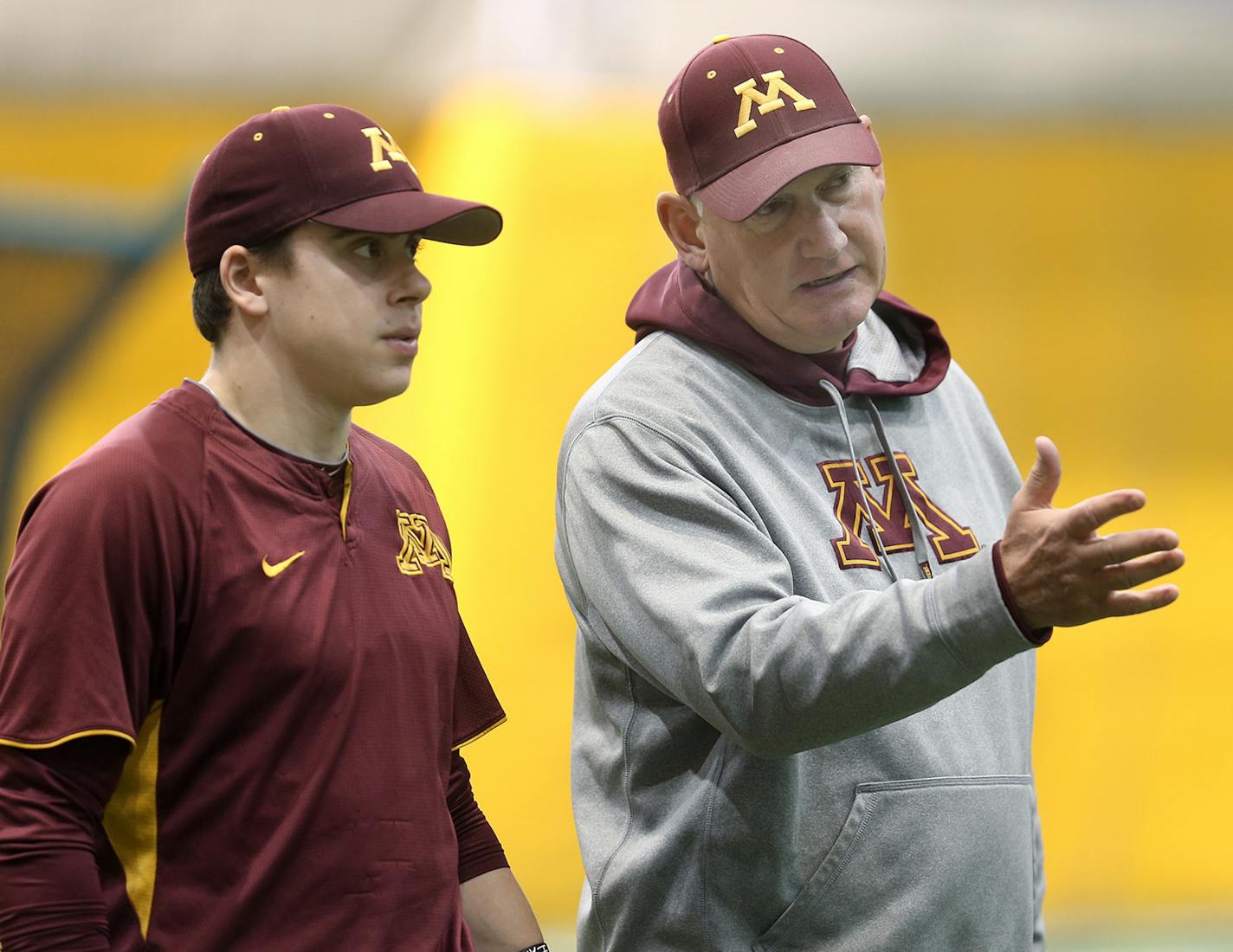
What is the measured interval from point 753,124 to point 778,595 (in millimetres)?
472

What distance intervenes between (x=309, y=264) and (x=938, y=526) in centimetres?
65

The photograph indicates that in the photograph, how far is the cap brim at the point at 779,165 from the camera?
141 centimetres

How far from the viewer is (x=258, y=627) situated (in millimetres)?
1200

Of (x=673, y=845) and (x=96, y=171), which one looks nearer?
(x=673, y=845)

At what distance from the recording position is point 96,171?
3141 mm

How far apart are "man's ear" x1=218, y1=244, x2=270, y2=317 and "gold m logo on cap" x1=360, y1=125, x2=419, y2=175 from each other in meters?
0.14

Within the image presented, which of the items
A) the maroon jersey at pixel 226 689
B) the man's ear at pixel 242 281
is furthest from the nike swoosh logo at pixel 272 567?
the man's ear at pixel 242 281

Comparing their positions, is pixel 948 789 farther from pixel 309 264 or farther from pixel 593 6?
pixel 593 6

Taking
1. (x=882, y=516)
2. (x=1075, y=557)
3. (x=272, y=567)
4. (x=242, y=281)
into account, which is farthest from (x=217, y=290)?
(x=1075, y=557)

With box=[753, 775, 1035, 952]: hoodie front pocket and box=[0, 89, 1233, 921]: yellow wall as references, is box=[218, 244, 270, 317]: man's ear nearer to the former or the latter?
box=[753, 775, 1035, 952]: hoodie front pocket

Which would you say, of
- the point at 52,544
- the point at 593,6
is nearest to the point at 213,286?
the point at 52,544

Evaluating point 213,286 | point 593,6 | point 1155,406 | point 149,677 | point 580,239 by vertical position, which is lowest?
point 149,677

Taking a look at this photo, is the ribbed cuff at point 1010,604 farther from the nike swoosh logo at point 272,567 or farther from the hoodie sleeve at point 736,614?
the nike swoosh logo at point 272,567

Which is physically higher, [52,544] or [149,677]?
[52,544]
